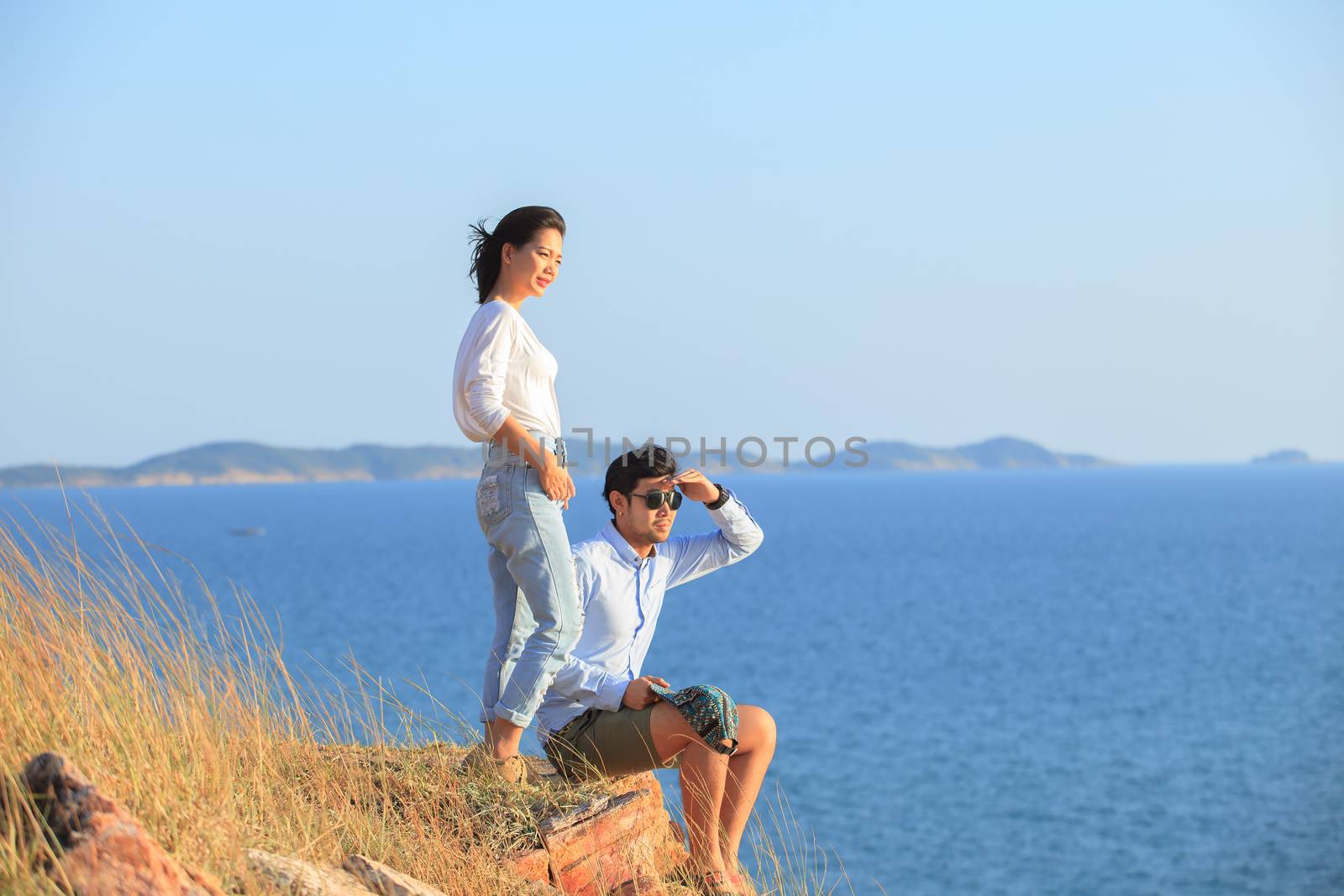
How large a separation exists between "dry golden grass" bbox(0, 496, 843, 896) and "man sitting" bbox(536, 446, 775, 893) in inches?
8.5

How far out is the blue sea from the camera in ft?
107

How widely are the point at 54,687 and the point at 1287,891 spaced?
3427cm

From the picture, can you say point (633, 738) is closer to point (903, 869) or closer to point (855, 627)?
point (903, 869)

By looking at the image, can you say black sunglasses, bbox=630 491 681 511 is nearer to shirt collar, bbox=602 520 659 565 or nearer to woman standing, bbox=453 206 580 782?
shirt collar, bbox=602 520 659 565

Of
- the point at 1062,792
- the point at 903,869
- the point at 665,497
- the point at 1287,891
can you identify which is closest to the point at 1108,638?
the point at 1062,792

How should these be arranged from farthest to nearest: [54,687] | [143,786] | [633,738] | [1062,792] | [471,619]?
[471,619], [1062,792], [633,738], [54,687], [143,786]

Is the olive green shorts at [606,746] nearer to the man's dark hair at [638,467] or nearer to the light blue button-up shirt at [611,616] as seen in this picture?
the light blue button-up shirt at [611,616]

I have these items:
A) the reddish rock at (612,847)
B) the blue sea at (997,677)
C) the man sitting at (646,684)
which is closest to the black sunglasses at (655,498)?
the man sitting at (646,684)

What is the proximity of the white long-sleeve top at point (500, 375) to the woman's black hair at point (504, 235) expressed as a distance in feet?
0.61

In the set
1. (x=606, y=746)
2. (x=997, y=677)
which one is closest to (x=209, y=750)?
(x=606, y=746)

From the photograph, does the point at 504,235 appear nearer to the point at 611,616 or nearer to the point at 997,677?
the point at 611,616

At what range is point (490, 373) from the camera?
4.00m

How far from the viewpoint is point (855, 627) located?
61.6m

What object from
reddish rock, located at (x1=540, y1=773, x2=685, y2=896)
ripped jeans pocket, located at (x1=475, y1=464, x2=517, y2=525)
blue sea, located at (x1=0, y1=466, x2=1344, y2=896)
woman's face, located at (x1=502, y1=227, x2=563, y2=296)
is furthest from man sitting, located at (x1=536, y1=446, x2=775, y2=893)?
blue sea, located at (x1=0, y1=466, x2=1344, y2=896)
